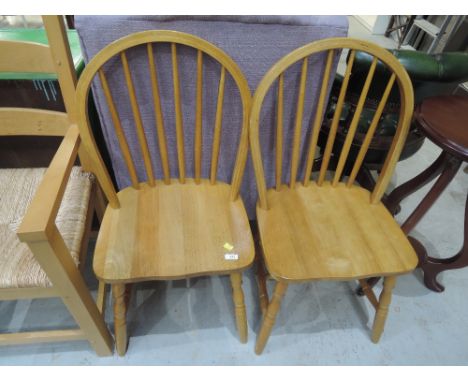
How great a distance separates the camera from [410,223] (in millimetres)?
1067

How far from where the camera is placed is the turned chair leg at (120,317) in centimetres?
86

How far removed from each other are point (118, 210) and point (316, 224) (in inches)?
23.5

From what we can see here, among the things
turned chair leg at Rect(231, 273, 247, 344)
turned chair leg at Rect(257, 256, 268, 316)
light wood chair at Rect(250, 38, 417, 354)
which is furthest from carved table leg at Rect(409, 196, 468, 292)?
turned chair leg at Rect(231, 273, 247, 344)

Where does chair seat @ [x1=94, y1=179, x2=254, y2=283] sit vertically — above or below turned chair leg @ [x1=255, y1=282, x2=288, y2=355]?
above

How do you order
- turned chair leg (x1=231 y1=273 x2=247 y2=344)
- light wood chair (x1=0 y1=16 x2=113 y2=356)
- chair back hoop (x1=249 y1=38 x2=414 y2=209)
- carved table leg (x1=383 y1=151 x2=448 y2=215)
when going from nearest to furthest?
light wood chair (x1=0 y1=16 x2=113 y2=356) → chair back hoop (x1=249 y1=38 x2=414 y2=209) → turned chair leg (x1=231 y1=273 x2=247 y2=344) → carved table leg (x1=383 y1=151 x2=448 y2=215)

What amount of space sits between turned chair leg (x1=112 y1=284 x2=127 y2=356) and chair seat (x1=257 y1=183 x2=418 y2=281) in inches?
16.8

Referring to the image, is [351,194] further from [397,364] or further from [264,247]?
[397,364]

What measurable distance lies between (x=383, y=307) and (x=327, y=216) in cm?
36

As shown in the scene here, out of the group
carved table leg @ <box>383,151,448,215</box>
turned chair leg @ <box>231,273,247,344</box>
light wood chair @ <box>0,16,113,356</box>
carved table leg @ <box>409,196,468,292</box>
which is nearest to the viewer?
light wood chair @ <box>0,16,113,356</box>

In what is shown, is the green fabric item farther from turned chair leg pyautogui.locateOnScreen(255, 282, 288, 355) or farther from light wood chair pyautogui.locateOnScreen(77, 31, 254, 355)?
turned chair leg pyautogui.locateOnScreen(255, 282, 288, 355)

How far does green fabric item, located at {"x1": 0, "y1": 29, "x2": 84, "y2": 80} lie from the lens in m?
0.86

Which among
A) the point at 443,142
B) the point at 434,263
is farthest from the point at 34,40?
the point at 434,263

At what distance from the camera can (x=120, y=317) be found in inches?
36.0

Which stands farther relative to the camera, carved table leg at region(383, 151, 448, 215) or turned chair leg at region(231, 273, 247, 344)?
Result: carved table leg at region(383, 151, 448, 215)
